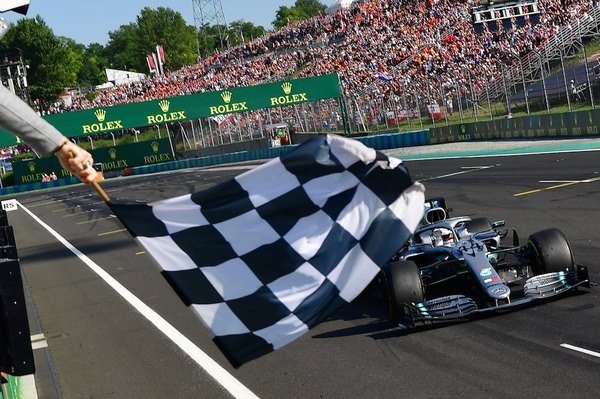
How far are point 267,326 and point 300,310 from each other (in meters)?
0.16

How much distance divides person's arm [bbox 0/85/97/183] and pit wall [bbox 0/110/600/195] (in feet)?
67.1

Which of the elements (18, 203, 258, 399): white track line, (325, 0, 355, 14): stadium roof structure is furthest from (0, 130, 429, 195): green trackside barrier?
(18, 203, 258, 399): white track line

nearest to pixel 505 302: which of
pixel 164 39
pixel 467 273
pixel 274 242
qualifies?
pixel 467 273

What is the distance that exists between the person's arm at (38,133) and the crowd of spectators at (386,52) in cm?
3206

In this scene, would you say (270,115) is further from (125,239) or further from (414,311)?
(414,311)

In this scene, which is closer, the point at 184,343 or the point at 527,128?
the point at 184,343

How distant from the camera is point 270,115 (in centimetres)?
5581

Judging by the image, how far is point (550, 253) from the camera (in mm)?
9641

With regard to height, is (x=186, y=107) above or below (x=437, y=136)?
above

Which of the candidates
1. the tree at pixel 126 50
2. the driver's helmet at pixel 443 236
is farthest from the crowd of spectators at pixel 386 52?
the tree at pixel 126 50

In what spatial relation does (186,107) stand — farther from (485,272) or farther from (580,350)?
(580,350)

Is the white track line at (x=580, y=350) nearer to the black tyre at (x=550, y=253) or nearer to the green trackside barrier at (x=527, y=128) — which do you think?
the black tyre at (x=550, y=253)

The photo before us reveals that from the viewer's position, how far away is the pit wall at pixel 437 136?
3037cm

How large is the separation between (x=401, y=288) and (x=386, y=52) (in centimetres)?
4043
